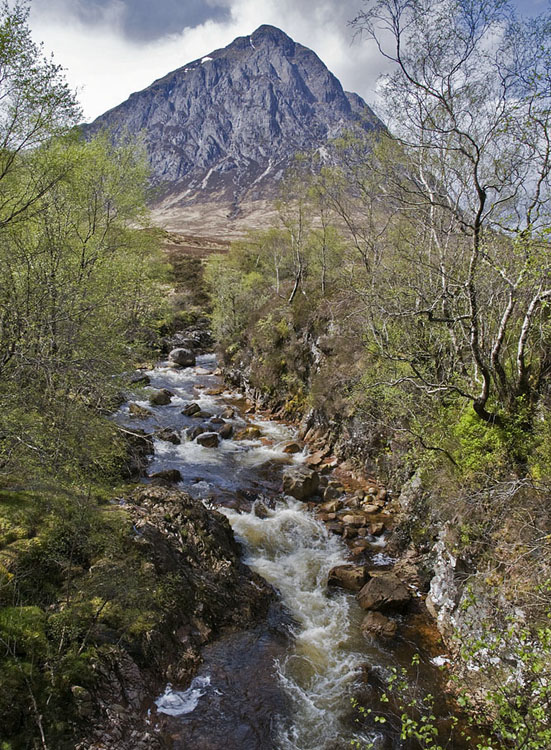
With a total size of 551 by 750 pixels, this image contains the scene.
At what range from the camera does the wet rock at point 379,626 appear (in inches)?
383

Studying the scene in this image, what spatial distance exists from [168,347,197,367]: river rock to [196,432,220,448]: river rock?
17807 millimetres

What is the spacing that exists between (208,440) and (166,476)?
170 inches

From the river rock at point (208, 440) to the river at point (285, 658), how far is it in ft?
10.9

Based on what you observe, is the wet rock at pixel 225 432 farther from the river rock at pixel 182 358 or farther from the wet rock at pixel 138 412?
the river rock at pixel 182 358

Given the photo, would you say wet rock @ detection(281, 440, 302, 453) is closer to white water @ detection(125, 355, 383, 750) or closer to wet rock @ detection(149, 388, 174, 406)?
white water @ detection(125, 355, 383, 750)

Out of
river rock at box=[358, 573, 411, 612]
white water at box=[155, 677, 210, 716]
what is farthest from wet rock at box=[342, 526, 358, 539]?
white water at box=[155, 677, 210, 716]

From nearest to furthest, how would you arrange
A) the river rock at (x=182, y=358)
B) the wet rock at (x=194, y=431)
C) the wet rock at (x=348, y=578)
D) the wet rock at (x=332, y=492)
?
the wet rock at (x=348, y=578)
the wet rock at (x=332, y=492)
the wet rock at (x=194, y=431)
the river rock at (x=182, y=358)

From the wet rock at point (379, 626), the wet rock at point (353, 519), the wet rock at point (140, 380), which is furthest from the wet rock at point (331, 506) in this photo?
the wet rock at point (140, 380)

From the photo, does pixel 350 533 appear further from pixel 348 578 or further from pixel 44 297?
pixel 44 297

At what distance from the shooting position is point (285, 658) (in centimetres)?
900

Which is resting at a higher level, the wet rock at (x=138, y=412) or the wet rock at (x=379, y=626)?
the wet rock at (x=138, y=412)

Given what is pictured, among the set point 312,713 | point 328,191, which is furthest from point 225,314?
point 312,713

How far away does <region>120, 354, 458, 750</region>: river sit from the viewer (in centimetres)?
730

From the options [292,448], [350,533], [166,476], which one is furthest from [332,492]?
[166,476]
